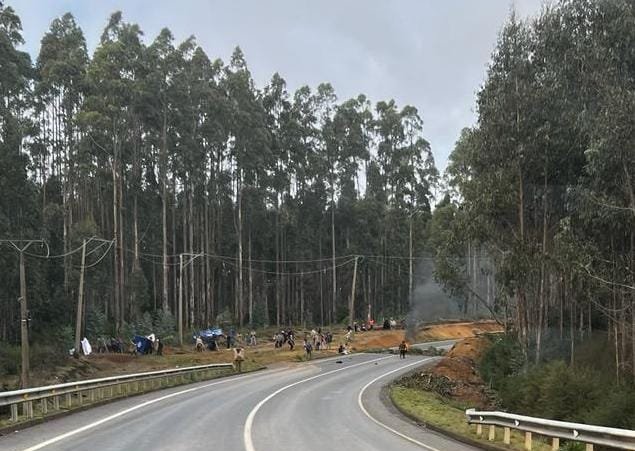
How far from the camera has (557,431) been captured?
11453 mm

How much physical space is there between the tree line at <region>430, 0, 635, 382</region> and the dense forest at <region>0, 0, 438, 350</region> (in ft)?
77.1

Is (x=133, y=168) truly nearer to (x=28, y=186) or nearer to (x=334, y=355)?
(x=28, y=186)

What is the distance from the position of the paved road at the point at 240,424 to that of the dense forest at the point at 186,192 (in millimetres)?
19316

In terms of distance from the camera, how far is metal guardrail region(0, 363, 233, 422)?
15.3 m

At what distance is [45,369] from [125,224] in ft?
104

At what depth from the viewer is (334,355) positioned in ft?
160

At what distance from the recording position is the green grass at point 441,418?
13141 millimetres

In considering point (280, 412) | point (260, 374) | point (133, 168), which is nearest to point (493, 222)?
point (260, 374)

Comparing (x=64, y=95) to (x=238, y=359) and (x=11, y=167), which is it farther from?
(x=238, y=359)

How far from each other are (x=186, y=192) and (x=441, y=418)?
48441 millimetres

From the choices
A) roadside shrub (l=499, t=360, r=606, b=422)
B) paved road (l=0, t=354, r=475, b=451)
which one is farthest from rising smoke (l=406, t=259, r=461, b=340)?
roadside shrub (l=499, t=360, r=606, b=422)

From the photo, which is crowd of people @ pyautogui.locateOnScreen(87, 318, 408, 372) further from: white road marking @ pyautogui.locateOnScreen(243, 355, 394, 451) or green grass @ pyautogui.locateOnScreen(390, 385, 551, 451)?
green grass @ pyautogui.locateOnScreen(390, 385, 551, 451)

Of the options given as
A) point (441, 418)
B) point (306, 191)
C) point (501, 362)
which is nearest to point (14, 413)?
point (441, 418)

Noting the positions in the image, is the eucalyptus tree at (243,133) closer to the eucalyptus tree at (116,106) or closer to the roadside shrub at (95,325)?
the eucalyptus tree at (116,106)
